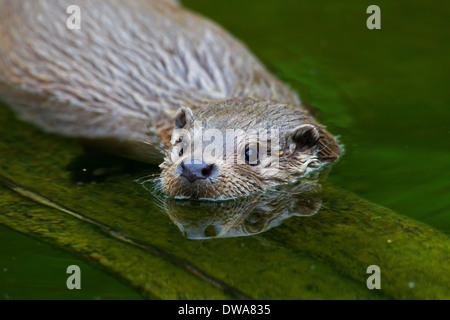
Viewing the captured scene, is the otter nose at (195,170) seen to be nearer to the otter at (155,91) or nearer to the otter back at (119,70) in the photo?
the otter at (155,91)

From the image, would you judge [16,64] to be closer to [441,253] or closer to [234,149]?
[234,149]

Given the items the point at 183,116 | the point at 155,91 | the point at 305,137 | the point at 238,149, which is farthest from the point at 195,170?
the point at 155,91

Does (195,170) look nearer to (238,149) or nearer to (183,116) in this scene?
(238,149)

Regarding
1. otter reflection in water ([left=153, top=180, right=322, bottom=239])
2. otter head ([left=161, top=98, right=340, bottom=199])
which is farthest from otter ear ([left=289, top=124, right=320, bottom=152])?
otter reflection in water ([left=153, top=180, right=322, bottom=239])

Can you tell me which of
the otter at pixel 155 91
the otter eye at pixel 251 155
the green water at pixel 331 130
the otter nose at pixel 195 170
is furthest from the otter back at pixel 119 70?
the otter nose at pixel 195 170

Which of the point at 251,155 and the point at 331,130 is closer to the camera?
the point at 251,155

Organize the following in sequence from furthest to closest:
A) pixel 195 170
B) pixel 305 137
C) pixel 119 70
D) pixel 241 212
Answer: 1. pixel 119 70
2. pixel 305 137
3. pixel 241 212
4. pixel 195 170
